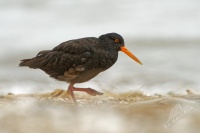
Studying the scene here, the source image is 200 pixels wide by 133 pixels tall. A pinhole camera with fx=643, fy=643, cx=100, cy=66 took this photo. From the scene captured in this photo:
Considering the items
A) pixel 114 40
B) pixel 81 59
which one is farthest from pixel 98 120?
pixel 114 40

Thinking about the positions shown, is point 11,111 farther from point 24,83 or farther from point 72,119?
point 24,83

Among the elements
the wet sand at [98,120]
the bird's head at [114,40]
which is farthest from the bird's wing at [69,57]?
the wet sand at [98,120]

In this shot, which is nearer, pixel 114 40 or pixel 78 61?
pixel 78 61

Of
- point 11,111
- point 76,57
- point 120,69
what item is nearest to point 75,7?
point 120,69

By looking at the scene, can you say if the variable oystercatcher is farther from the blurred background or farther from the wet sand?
the wet sand

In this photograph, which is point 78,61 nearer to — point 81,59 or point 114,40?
point 81,59
